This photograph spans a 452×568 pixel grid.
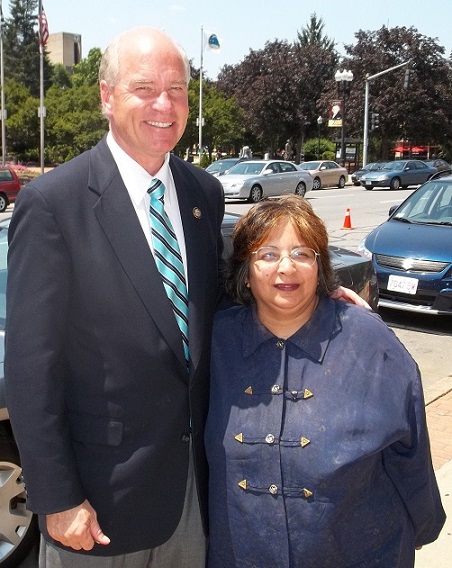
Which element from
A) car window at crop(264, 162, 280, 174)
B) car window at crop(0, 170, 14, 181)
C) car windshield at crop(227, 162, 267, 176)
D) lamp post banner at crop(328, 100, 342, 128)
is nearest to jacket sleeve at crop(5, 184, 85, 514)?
car window at crop(0, 170, 14, 181)

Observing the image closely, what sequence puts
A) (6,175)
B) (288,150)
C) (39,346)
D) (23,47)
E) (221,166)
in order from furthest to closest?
1. (23,47)
2. (288,150)
3. (221,166)
4. (6,175)
5. (39,346)

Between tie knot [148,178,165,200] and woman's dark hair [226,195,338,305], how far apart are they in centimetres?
27

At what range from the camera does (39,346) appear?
66.4 inches

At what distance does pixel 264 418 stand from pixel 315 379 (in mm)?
171

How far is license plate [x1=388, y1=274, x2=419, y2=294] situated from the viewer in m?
7.07

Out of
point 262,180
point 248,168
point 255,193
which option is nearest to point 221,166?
point 248,168

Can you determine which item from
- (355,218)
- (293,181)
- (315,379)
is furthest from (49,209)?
(293,181)

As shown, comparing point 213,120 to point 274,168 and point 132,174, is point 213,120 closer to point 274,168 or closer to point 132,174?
point 274,168

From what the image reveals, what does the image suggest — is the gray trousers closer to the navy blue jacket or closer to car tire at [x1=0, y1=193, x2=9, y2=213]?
the navy blue jacket

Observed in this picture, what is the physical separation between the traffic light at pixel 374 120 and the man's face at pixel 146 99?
38.4 m

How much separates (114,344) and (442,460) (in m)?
3.04

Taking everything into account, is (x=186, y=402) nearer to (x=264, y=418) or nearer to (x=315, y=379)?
(x=264, y=418)

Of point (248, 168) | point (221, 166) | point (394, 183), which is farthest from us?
point (394, 183)

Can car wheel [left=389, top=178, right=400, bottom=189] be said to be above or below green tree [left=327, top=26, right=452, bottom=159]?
below
